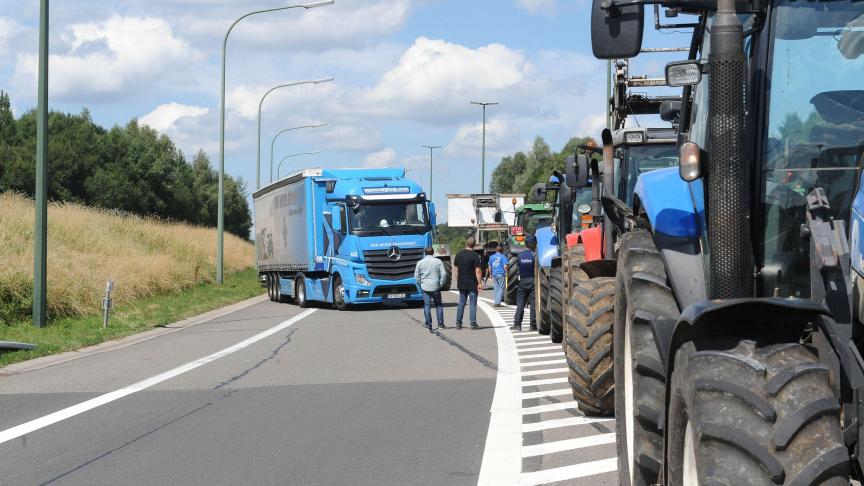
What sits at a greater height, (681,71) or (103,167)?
(103,167)

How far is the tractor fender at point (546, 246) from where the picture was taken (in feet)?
60.6

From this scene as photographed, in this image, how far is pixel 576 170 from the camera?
12.1 metres

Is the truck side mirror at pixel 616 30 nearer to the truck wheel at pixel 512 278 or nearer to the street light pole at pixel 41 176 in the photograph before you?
the street light pole at pixel 41 176

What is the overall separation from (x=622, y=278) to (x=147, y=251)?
40258 millimetres

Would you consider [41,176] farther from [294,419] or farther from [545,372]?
[294,419]

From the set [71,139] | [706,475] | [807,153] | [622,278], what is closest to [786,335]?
[706,475]

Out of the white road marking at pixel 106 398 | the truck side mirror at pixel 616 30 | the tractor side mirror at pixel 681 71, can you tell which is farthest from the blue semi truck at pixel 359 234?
the truck side mirror at pixel 616 30

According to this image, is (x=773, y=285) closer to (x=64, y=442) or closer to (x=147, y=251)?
(x=64, y=442)

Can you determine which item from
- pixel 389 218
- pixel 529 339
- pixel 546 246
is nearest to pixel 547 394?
pixel 546 246

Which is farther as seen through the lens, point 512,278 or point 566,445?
point 512,278

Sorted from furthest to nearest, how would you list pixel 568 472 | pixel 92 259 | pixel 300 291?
pixel 300 291, pixel 92 259, pixel 568 472

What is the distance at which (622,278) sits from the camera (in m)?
6.23

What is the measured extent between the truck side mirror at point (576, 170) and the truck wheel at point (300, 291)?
73.2ft

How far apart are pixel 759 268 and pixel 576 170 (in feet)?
23.8
